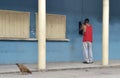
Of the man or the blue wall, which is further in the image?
the man

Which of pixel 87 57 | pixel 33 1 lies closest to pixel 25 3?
pixel 33 1

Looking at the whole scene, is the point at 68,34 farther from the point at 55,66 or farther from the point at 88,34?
the point at 55,66

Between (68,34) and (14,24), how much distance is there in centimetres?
270

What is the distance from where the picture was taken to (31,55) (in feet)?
51.0

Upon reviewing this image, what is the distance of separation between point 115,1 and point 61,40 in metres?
3.67

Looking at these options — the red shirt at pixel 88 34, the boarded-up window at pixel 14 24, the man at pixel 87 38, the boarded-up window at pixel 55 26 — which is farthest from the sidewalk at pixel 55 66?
the boarded-up window at pixel 14 24

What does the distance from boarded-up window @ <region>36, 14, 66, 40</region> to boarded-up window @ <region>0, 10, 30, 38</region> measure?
40.0 inches

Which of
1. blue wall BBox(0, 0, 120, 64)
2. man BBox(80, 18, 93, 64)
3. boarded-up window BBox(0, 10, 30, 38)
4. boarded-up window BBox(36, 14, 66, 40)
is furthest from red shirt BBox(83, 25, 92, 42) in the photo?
boarded-up window BBox(0, 10, 30, 38)

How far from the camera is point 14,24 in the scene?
597 inches

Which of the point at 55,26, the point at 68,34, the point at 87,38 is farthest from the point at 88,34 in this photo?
the point at 55,26

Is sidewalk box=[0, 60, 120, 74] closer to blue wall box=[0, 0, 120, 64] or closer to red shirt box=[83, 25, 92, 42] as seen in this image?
blue wall box=[0, 0, 120, 64]

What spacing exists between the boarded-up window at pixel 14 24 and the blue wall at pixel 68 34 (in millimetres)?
213

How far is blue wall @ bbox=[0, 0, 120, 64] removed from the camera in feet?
49.6

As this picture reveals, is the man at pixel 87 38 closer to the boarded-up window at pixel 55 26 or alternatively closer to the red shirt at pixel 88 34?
the red shirt at pixel 88 34
